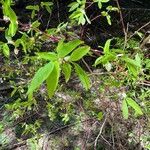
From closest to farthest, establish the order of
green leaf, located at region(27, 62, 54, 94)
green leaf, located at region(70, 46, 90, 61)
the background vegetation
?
green leaf, located at region(27, 62, 54, 94)
green leaf, located at region(70, 46, 90, 61)
the background vegetation

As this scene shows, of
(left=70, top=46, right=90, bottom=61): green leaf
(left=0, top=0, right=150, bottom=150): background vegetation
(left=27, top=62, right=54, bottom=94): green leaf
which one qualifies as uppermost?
(left=27, top=62, right=54, bottom=94): green leaf

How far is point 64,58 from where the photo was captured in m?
1.08

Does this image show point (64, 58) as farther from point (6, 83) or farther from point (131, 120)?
point (6, 83)

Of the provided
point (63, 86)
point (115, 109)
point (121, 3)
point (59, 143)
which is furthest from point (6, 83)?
point (121, 3)

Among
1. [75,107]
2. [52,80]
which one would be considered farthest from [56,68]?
[75,107]

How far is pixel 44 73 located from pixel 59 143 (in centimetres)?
114

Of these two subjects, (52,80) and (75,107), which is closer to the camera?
(52,80)

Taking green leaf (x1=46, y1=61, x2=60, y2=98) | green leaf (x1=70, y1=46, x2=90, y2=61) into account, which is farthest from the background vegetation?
green leaf (x1=46, y1=61, x2=60, y2=98)

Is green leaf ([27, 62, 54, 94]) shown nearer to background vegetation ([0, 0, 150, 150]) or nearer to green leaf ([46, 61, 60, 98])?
green leaf ([46, 61, 60, 98])

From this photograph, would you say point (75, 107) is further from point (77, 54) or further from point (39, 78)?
point (39, 78)

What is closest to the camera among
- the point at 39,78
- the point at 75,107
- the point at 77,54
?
the point at 39,78

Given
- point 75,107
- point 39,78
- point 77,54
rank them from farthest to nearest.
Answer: point 75,107 < point 77,54 < point 39,78

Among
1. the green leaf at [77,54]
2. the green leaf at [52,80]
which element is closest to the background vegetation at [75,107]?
the green leaf at [77,54]

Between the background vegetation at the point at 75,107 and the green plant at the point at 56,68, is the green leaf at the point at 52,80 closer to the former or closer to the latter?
the green plant at the point at 56,68
